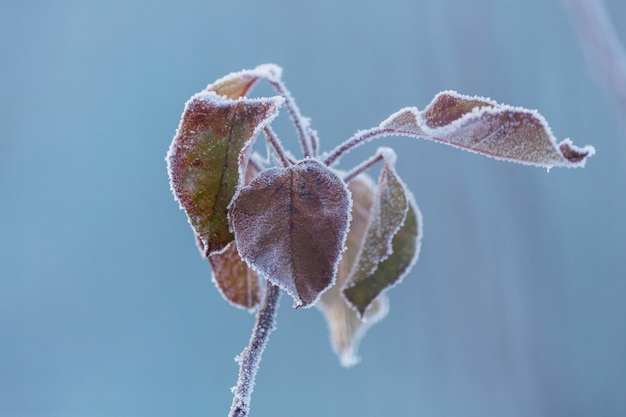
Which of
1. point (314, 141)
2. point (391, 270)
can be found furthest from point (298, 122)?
point (391, 270)

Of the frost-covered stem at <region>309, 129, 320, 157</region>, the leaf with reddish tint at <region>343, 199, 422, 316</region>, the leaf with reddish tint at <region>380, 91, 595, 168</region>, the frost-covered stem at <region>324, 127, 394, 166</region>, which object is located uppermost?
the frost-covered stem at <region>309, 129, 320, 157</region>

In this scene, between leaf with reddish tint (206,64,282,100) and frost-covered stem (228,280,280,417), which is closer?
frost-covered stem (228,280,280,417)

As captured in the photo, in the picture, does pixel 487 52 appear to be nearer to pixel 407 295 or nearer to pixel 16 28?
pixel 407 295

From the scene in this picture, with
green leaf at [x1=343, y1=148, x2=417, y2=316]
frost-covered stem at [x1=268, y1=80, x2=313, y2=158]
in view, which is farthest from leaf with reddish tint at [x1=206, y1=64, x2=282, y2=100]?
green leaf at [x1=343, y1=148, x2=417, y2=316]

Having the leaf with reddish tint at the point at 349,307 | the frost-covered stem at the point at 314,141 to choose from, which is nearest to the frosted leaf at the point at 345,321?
the leaf with reddish tint at the point at 349,307

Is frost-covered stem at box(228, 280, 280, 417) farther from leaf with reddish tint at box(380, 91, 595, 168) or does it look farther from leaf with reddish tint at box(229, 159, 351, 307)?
leaf with reddish tint at box(380, 91, 595, 168)

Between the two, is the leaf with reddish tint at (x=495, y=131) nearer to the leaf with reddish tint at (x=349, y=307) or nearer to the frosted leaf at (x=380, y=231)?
the frosted leaf at (x=380, y=231)

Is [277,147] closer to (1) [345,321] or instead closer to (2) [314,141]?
(2) [314,141]
